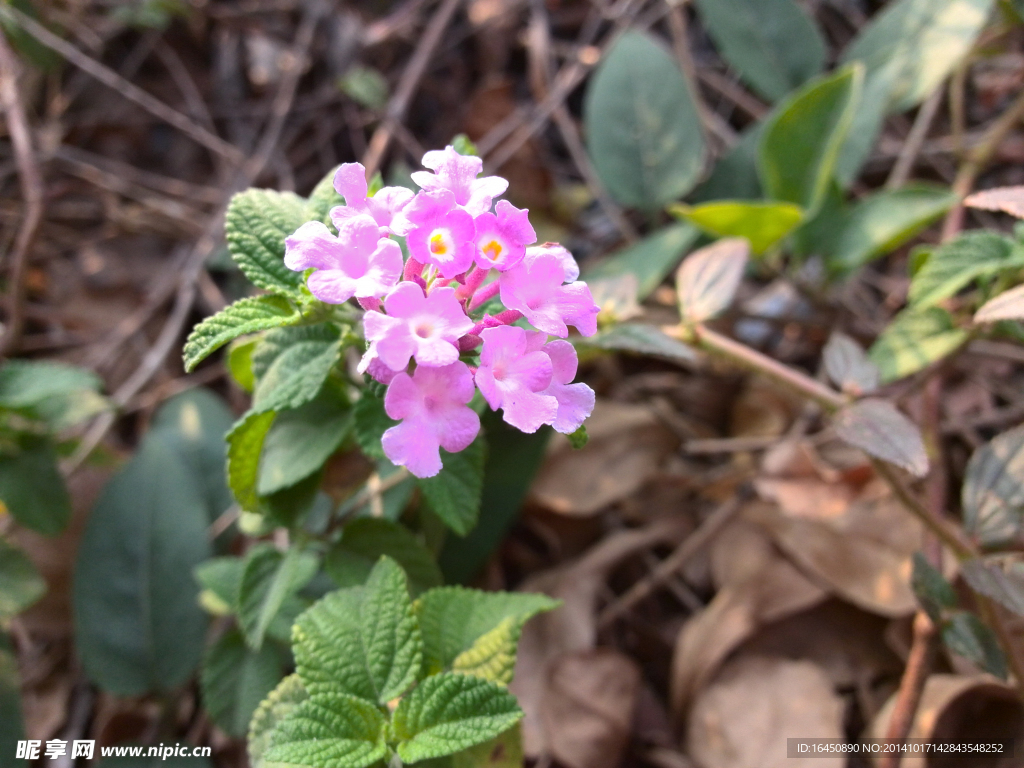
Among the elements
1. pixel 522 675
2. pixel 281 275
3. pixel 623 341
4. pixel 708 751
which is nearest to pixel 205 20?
pixel 281 275

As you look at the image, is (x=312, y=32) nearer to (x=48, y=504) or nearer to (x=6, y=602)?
(x=48, y=504)

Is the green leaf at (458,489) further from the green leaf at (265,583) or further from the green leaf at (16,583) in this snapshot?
the green leaf at (16,583)

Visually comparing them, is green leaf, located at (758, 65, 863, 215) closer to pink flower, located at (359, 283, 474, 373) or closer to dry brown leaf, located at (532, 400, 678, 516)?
dry brown leaf, located at (532, 400, 678, 516)

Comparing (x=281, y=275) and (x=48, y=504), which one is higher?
(x=281, y=275)

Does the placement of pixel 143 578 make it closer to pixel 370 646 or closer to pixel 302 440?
pixel 302 440

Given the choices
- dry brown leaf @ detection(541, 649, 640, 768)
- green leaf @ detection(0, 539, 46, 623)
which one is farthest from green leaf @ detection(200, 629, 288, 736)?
dry brown leaf @ detection(541, 649, 640, 768)

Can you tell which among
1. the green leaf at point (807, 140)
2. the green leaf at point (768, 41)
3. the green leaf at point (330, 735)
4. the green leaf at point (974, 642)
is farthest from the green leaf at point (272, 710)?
the green leaf at point (768, 41)

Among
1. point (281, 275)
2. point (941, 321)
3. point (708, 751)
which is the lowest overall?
point (708, 751)
